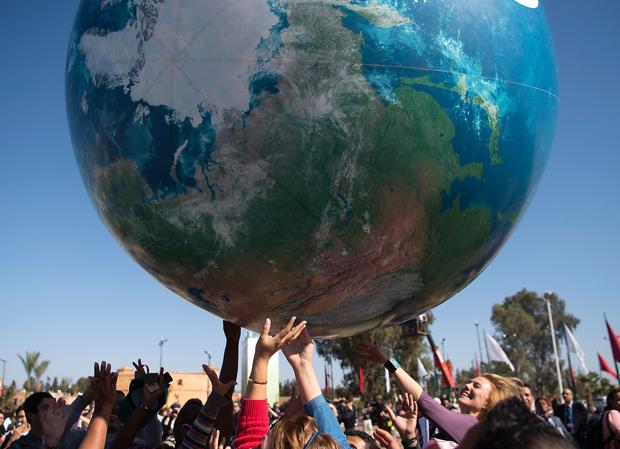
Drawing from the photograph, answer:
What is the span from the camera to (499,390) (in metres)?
2.87

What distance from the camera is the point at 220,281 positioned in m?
3.09

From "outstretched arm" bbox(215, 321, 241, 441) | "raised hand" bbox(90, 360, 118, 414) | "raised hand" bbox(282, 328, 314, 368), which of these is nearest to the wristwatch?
"raised hand" bbox(282, 328, 314, 368)

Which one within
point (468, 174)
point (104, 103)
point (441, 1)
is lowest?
point (468, 174)

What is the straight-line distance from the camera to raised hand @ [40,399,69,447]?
252 centimetres

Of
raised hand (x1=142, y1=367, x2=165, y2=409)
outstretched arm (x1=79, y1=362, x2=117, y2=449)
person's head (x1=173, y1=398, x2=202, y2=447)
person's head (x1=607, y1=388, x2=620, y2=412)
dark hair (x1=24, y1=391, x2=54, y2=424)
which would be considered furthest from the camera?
person's head (x1=607, y1=388, x2=620, y2=412)

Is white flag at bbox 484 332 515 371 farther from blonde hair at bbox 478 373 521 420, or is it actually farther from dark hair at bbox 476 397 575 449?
dark hair at bbox 476 397 575 449

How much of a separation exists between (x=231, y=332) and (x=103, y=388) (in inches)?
50.9

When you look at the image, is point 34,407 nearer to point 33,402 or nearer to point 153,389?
point 33,402

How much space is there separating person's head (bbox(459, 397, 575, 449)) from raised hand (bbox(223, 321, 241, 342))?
2.85m

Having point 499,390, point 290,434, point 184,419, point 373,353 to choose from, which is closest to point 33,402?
point 184,419

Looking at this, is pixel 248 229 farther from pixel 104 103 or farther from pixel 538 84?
pixel 538 84

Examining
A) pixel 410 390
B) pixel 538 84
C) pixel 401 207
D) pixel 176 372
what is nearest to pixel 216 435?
pixel 410 390

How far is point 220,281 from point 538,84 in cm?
A: 208

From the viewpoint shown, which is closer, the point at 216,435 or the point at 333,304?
the point at 333,304
